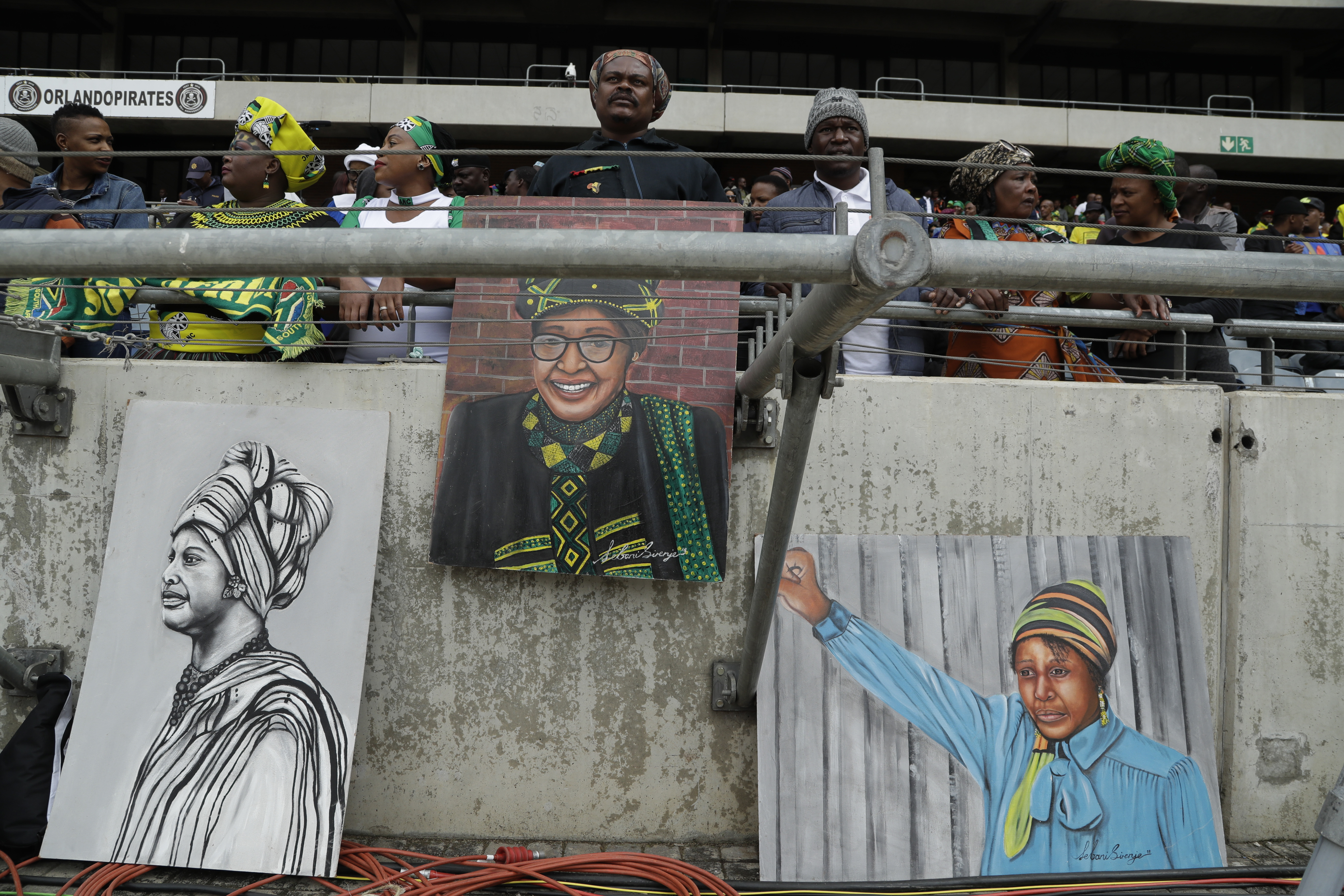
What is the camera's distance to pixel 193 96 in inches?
687

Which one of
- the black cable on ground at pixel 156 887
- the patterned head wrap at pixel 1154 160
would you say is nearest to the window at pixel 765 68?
the patterned head wrap at pixel 1154 160

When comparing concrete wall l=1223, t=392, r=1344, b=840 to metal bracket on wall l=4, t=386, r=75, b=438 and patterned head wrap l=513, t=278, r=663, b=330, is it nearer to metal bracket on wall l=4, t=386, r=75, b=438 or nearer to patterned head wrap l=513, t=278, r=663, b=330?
patterned head wrap l=513, t=278, r=663, b=330

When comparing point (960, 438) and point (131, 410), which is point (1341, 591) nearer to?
point (960, 438)

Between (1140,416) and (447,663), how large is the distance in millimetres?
2620

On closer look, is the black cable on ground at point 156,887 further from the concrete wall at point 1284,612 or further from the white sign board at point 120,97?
the white sign board at point 120,97

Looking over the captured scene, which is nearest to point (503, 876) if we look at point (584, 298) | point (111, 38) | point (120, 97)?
point (584, 298)

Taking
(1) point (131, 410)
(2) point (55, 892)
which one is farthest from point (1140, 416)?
(2) point (55, 892)

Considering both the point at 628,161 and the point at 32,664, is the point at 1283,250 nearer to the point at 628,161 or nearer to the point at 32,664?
the point at 628,161

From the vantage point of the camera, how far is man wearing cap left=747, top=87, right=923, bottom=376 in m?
3.56

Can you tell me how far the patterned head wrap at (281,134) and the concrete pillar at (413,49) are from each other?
18.3 metres

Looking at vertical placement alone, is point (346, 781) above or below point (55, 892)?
above

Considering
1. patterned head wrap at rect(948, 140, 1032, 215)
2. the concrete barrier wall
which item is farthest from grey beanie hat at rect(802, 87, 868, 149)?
the concrete barrier wall

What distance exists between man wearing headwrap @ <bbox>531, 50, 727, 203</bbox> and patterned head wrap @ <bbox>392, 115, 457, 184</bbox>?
0.52 m
